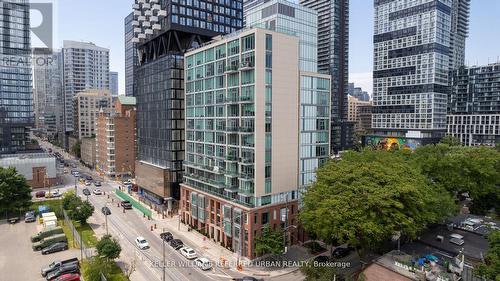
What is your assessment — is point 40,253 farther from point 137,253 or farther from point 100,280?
point 100,280

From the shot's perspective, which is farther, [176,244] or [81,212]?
[81,212]

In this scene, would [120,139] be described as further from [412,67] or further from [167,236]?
[412,67]

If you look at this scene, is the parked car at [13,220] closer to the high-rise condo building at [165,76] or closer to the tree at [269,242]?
the high-rise condo building at [165,76]

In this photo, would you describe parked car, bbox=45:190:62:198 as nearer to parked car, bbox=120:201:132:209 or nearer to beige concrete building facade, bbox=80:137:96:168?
parked car, bbox=120:201:132:209

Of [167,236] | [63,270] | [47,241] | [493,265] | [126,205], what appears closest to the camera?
[493,265]

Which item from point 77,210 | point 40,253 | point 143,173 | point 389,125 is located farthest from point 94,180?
point 389,125

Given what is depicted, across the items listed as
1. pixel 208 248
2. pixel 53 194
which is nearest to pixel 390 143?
pixel 208 248
